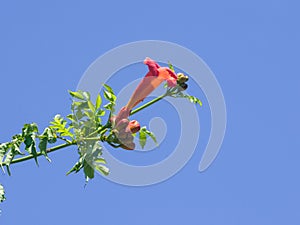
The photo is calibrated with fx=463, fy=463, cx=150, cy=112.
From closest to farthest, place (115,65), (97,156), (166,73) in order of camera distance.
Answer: (97,156), (166,73), (115,65)

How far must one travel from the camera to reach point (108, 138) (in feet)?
11.9

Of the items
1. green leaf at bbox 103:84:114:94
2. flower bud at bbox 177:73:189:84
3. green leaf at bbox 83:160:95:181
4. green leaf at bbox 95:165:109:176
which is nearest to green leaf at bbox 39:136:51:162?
green leaf at bbox 83:160:95:181

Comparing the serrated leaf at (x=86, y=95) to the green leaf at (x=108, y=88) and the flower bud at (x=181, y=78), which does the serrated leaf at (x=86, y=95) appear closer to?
the green leaf at (x=108, y=88)

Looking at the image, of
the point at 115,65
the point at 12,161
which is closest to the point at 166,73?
the point at 115,65

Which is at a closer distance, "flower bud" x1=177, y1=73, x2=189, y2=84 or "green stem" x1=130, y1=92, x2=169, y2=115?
"green stem" x1=130, y1=92, x2=169, y2=115

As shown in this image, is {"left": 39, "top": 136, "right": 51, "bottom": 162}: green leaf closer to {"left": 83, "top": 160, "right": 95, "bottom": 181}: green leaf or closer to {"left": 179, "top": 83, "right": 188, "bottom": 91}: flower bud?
{"left": 83, "top": 160, "right": 95, "bottom": 181}: green leaf

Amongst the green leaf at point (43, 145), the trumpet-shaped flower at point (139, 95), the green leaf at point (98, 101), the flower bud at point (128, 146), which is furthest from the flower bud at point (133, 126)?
the green leaf at point (43, 145)

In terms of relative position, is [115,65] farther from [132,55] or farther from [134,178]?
[134,178]

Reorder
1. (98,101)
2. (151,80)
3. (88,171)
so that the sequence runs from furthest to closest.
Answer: (151,80) < (98,101) < (88,171)

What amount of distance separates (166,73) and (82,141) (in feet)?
2.87

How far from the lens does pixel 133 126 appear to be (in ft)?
11.9

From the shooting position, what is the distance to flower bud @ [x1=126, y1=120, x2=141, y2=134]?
3609 mm

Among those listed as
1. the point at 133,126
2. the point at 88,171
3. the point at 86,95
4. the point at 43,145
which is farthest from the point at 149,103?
the point at 43,145

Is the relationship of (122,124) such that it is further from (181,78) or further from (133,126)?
(181,78)
